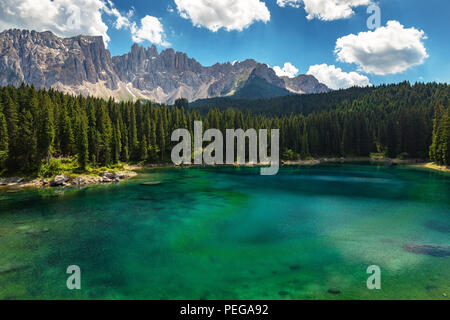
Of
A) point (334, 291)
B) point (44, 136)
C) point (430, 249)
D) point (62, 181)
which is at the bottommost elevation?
point (430, 249)

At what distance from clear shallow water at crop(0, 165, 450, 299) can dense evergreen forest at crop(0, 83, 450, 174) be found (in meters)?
19.9

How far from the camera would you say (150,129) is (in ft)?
332

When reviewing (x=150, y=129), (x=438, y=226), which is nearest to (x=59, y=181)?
(x=150, y=129)

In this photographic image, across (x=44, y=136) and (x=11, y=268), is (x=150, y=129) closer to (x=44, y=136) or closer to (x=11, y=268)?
(x=44, y=136)

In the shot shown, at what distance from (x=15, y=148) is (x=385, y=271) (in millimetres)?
71094

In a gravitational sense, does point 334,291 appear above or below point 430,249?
above

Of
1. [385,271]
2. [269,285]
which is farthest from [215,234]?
[385,271]

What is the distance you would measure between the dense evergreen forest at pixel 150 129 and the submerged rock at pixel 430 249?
222 ft

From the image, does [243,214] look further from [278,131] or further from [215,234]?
[278,131]

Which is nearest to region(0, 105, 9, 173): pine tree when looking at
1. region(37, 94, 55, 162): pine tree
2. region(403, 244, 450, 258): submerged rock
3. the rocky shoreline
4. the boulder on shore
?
the rocky shoreline

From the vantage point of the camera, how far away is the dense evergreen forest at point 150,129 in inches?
2325

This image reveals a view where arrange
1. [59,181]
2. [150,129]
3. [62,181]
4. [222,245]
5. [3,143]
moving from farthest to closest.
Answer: [150,129]
[62,181]
[59,181]
[3,143]
[222,245]

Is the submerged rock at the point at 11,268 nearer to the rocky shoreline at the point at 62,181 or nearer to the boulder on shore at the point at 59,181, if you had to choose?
the rocky shoreline at the point at 62,181

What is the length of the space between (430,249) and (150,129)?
95.1 meters
